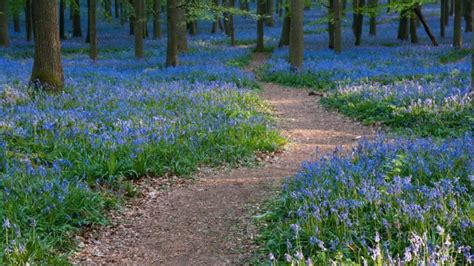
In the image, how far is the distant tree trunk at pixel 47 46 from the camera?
12.9m

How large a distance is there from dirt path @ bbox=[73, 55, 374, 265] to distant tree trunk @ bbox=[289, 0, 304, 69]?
939cm

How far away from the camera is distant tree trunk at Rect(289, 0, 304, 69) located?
1888 centimetres

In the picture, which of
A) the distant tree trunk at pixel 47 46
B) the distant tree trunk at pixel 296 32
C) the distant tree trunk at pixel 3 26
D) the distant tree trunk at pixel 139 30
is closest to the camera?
the distant tree trunk at pixel 47 46

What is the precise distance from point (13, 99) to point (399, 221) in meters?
10.1

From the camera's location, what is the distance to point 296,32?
19.3m

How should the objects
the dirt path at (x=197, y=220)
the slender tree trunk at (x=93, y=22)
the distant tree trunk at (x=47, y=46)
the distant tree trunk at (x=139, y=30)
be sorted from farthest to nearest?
the distant tree trunk at (x=139, y=30), the slender tree trunk at (x=93, y=22), the distant tree trunk at (x=47, y=46), the dirt path at (x=197, y=220)

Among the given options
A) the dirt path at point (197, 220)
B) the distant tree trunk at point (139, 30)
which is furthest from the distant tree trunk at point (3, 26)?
the dirt path at point (197, 220)

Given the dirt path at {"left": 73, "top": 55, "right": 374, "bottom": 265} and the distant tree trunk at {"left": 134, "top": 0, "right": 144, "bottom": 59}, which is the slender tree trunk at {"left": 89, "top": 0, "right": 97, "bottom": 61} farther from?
the dirt path at {"left": 73, "top": 55, "right": 374, "bottom": 265}

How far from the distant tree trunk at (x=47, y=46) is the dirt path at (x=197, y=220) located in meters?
6.75

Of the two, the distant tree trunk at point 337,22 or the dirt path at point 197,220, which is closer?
the dirt path at point 197,220

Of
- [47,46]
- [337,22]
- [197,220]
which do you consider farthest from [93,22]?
[197,220]

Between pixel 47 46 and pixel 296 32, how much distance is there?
9675mm

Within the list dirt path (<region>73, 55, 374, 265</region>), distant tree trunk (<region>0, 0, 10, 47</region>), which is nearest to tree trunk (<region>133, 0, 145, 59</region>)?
distant tree trunk (<region>0, 0, 10, 47</region>)

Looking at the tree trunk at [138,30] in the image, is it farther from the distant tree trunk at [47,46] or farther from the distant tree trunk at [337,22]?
the distant tree trunk at [47,46]
